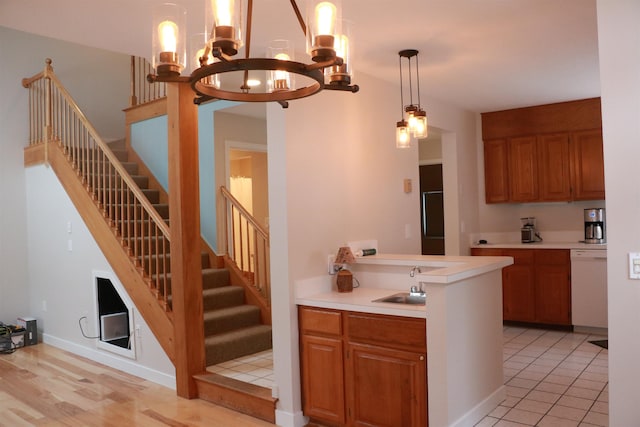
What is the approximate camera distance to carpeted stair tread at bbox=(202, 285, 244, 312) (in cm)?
504

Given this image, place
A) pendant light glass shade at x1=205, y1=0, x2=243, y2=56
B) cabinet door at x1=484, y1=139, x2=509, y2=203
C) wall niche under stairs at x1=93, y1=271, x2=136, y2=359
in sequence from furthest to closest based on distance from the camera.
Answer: cabinet door at x1=484, y1=139, x2=509, y2=203
wall niche under stairs at x1=93, y1=271, x2=136, y2=359
pendant light glass shade at x1=205, y1=0, x2=243, y2=56

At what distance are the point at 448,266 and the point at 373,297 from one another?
1.78 feet

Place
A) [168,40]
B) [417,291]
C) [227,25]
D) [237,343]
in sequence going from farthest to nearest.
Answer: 1. [237,343]
2. [417,291]
3. [168,40]
4. [227,25]

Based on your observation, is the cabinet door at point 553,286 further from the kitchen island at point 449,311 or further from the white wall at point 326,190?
the kitchen island at point 449,311

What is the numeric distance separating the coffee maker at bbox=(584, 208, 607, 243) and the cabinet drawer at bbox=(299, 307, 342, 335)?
3.89 m

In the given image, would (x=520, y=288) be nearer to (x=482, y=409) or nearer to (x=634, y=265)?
(x=482, y=409)

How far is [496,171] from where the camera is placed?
6230 millimetres

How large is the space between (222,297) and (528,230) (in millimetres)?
3718

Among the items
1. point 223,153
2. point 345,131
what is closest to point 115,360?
point 223,153

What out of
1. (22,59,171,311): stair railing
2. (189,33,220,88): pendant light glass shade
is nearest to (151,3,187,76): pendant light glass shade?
(189,33,220,88): pendant light glass shade

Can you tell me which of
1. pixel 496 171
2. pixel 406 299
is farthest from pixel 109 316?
pixel 496 171

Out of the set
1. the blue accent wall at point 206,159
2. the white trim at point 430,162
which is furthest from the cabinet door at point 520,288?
the blue accent wall at point 206,159

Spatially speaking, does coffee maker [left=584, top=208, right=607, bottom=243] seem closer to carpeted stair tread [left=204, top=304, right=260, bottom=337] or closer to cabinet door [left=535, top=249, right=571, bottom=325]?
cabinet door [left=535, top=249, right=571, bottom=325]

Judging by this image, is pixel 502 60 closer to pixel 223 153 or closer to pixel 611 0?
pixel 611 0
